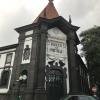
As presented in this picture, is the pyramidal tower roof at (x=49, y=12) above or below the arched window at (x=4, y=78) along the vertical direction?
above

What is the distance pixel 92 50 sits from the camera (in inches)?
1078

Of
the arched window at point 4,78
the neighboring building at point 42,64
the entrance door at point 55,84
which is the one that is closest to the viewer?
the neighboring building at point 42,64

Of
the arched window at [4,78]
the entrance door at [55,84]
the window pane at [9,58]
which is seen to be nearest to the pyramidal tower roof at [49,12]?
the window pane at [9,58]

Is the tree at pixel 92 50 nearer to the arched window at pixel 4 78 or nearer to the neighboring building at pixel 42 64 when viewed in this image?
the neighboring building at pixel 42 64

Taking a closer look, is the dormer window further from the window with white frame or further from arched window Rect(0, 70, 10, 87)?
arched window Rect(0, 70, 10, 87)

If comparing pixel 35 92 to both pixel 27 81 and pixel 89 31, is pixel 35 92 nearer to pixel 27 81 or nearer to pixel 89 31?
pixel 27 81

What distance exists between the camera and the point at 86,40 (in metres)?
29.7

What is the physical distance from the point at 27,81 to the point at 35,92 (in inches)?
88.2

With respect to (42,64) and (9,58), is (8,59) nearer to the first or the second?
(9,58)

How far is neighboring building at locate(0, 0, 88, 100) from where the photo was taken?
21.6 metres

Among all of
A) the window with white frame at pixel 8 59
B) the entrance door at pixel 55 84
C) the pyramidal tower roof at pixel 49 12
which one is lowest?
the entrance door at pixel 55 84

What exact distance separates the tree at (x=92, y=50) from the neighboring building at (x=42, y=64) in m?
3.80

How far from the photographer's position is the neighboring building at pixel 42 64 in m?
21.6

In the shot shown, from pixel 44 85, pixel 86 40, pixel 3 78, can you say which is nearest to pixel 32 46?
pixel 44 85
